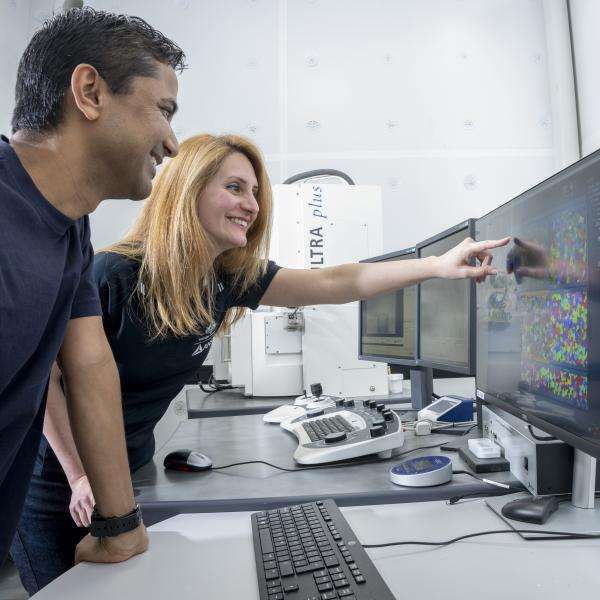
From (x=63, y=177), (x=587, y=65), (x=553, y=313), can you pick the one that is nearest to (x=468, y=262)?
(x=553, y=313)

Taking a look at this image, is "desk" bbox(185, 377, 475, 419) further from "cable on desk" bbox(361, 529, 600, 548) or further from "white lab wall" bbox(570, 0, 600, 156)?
"white lab wall" bbox(570, 0, 600, 156)

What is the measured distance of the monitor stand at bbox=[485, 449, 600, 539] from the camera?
0.77m

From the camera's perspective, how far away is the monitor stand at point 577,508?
2.51 ft

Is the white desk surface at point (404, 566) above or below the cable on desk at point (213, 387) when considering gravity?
below

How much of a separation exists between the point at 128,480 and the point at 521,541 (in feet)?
2.01

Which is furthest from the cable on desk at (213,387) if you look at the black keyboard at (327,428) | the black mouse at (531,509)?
the black mouse at (531,509)

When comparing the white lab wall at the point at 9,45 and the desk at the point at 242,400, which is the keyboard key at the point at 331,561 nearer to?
the desk at the point at 242,400

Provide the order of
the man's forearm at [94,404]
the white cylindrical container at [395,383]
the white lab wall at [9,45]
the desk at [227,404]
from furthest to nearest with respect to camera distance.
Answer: the white lab wall at [9,45] → the white cylindrical container at [395,383] → the desk at [227,404] → the man's forearm at [94,404]

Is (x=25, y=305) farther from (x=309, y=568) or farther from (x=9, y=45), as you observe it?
(x=9, y=45)

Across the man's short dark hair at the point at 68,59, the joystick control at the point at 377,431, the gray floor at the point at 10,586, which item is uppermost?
the man's short dark hair at the point at 68,59

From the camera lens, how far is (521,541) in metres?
0.74

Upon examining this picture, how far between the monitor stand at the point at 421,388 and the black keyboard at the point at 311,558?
0.88 meters

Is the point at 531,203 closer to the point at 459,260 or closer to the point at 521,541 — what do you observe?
the point at 459,260

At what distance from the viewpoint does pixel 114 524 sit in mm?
758
